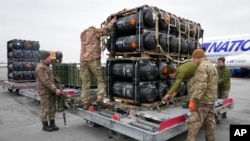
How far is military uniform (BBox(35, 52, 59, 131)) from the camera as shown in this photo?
534 cm

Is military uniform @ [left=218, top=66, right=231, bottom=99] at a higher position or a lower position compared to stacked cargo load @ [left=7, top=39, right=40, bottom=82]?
lower

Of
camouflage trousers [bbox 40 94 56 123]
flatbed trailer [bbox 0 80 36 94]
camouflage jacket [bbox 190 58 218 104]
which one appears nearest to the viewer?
camouflage jacket [bbox 190 58 218 104]

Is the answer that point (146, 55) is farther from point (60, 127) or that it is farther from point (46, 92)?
point (60, 127)

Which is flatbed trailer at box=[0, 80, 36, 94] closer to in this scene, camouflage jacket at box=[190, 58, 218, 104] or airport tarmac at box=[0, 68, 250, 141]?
airport tarmac at box=[0, 68, 250, 141]

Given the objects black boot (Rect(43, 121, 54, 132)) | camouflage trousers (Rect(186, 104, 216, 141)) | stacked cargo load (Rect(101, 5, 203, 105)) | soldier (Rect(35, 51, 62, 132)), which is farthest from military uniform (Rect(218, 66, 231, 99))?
black boot (Rect(43, 121, 54, 132))

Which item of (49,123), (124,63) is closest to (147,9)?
(124,63)

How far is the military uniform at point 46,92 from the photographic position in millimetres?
5340

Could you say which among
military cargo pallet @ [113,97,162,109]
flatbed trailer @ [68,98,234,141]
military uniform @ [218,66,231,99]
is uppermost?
military uniform @ [218,66,231,99]

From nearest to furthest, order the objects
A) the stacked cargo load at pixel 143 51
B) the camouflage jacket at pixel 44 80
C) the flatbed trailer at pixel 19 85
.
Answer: the stacked cargo load at pixel 143 51 < the camouflage jacket at pixel 44 80 < the flatbed trailer at pixel 19 85

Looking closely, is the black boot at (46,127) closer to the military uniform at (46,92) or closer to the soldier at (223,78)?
the military uniform at (46,92)

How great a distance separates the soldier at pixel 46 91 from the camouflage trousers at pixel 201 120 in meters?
2.96

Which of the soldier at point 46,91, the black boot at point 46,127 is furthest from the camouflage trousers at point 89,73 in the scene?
the black boot at point 46,127

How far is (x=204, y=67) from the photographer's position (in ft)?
13.2

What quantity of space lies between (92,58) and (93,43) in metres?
0.35
